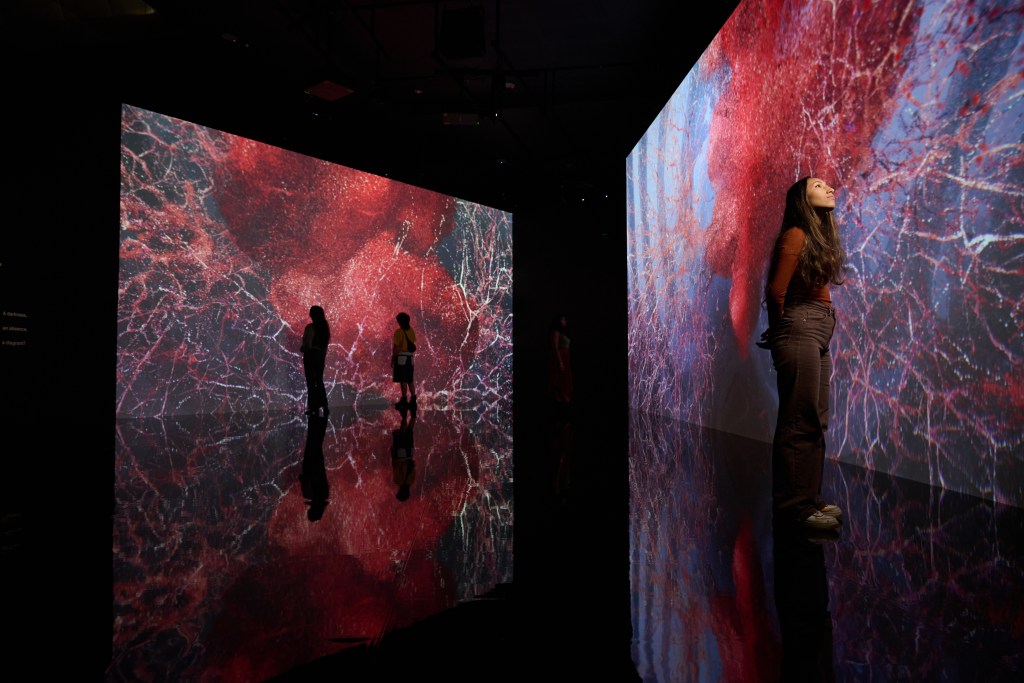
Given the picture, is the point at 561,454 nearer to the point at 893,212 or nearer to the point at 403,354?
the point at 893,212

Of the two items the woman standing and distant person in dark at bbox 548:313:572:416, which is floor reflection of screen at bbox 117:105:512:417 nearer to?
distant person in dark at bbox 548:313:572:416

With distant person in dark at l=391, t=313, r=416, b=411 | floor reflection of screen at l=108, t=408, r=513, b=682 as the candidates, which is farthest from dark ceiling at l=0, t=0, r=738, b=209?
floor reflection of screen at l=108, t=408, r=513, b=682

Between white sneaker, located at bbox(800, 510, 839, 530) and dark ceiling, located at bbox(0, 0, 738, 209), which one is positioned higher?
dark ceiling, located at bbox(0, 0, 738, 209)

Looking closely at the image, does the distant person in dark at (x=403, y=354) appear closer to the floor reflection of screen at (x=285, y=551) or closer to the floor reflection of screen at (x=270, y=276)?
the floor reflection of screen at (x=270, y=276)

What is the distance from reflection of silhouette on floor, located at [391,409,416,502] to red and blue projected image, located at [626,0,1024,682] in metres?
1.06

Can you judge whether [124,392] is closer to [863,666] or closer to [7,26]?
[7,26]

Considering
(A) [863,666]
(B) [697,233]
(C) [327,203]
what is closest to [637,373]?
→ (B) [697,233]

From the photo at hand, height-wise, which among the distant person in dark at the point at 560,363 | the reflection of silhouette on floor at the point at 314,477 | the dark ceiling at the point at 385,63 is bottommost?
the reflection of silhouette on floor at the point at 314,477

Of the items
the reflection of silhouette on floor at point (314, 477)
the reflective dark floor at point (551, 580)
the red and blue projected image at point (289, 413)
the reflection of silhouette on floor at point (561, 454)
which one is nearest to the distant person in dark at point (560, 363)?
the red and blue projected image at point (289, 413)

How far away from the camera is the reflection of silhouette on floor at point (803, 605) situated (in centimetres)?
127

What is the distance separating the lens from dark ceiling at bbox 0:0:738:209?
6180 mm

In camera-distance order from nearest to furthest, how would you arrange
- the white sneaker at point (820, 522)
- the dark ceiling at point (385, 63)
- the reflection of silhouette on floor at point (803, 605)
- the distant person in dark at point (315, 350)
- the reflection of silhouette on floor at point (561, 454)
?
the reflection of silhouette on floor at point (803, 605), the white sneaker at point (820, 522), the reflection of silhouette on floor at point (561, 454), the dark ceiling at point (385, 63), the distant person in dark at point (315, 350)

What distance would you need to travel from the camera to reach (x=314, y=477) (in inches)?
138

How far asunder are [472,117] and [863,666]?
7261 mm
